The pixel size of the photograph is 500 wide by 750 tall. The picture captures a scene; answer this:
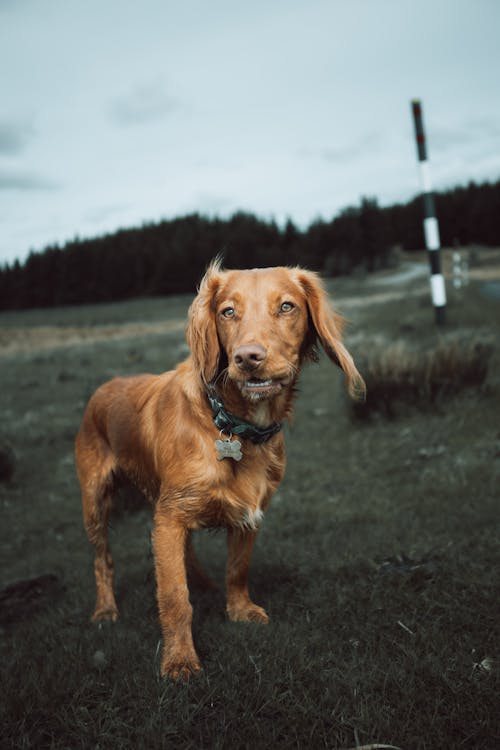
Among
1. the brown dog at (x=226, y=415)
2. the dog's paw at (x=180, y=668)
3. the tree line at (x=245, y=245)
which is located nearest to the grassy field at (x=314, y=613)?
the dog's paw at (x=180, y=668)

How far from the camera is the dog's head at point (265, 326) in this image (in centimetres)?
214

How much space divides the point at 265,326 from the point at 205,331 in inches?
12.3

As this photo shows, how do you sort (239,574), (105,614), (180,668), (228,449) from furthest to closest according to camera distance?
→ (105,614)
(239,574)
(228,449)
(180,668)

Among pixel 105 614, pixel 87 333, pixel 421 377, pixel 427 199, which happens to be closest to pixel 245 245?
pixel 87 333

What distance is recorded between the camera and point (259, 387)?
6.93ft

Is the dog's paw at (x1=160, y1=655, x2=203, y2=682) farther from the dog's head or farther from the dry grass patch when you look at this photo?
the dry grass patch

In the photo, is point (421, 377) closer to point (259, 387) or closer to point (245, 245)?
point (259, 387)

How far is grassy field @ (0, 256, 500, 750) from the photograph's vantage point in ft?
6.15

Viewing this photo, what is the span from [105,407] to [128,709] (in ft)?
5.14

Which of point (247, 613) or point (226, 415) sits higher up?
point (226, 415)

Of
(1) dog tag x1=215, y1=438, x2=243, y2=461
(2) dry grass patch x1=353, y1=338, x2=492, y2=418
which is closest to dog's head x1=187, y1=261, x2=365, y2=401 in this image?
(1) dog tag x1=215, y1=438, x2=243, y2=461

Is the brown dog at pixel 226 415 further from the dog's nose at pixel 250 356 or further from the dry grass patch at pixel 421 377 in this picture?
the dry grass patch at pixel 421 377

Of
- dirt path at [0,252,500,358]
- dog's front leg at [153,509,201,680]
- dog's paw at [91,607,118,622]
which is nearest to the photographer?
dog's front leg at [153,509,201,680]

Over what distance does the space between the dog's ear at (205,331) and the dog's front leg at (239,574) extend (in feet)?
2.69
